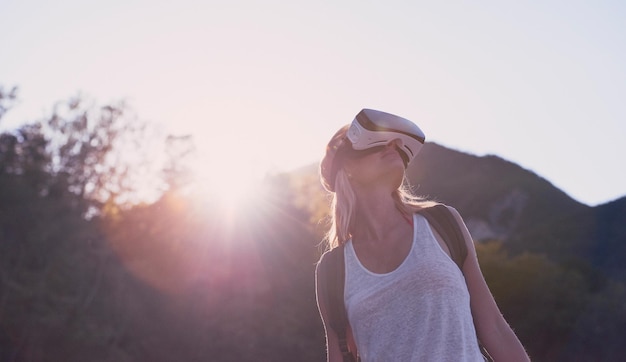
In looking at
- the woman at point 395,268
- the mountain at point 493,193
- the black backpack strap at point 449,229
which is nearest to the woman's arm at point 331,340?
the woman at point 395,268

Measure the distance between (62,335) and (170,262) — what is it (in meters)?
5.59

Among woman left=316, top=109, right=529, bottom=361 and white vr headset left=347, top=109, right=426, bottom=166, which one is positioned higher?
white vr headset left=347, top=109, right=426, bottom=166

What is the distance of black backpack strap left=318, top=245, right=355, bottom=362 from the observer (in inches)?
98.7

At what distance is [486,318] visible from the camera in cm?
234

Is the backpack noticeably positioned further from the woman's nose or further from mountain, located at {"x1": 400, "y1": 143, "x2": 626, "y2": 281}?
mountain, located at {"x1": 400, "y1": 143, "x2": 626, "y2": 281}

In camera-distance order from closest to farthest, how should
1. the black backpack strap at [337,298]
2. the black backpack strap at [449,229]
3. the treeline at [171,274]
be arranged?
the black backpack strap at [449,229]
the black backpack strap at [337,298]
the treeline at [171,274]

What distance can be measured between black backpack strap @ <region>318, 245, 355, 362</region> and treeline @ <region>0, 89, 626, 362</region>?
19796 millimetres

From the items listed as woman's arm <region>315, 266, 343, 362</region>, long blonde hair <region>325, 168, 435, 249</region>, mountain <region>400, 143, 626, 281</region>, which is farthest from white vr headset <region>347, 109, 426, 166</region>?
mountain <region>400, 143, 626, 281</region>

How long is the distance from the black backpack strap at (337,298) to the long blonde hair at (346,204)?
0.11 m

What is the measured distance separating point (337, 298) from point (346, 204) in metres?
0.36

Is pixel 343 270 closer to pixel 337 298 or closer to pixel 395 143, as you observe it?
pixel 337 298

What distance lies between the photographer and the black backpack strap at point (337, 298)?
2.51 meters

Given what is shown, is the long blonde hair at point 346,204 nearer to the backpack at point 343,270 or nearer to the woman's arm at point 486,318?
the backpack at point 343,270

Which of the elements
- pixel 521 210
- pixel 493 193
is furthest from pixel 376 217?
pixel 493 193
